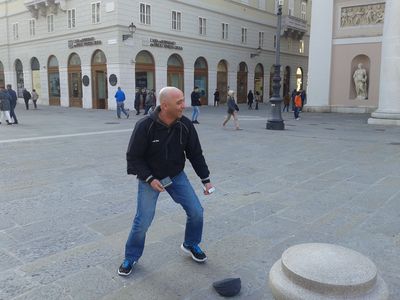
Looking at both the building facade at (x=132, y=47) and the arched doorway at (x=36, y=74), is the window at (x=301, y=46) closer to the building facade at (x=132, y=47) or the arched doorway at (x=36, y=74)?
the building facade at (x=132, y=47)

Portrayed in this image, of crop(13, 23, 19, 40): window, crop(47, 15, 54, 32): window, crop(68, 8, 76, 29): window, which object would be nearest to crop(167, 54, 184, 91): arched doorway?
crop(68, 8, 76, 29): window

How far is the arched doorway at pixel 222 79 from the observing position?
33.8 meters

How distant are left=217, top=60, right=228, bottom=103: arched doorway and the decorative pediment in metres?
12.7

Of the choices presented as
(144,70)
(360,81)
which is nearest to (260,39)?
(144,70)

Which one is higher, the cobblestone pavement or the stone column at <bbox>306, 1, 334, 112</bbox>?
the stone column at <bbox>306, 1, 334, 112</bbox>

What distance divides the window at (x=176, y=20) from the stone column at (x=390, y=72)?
1487cm

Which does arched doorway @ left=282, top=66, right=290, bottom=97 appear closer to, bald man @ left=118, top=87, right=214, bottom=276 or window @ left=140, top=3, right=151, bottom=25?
window @ left=140, top=3, right=151, bottom=25

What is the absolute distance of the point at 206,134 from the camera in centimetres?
1345

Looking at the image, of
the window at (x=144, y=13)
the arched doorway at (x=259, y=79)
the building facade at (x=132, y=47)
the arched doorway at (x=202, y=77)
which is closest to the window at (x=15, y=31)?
the building facade at (x=132, y=47)

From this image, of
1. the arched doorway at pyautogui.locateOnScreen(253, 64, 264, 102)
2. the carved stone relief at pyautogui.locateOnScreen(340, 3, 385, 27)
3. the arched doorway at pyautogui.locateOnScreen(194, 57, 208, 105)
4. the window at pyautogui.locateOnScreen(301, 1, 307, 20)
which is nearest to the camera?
the carved stone relief at pyautogui.locateOnScreen(340, 3, 385, 27)

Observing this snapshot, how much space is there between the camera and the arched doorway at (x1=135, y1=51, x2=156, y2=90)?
26.6 meters

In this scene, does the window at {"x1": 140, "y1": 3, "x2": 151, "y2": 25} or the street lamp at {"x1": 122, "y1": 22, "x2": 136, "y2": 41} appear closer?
the street lamp at {"x1": 122, "y1": 22, "x2": 136, "y2": 41}

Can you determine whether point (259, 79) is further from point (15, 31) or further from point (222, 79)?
point (15, 31)

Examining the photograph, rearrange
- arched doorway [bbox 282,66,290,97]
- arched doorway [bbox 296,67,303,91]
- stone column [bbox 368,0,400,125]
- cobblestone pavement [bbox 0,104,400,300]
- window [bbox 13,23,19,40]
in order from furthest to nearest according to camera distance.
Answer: arched doorway [bbox 296,67,303,91] < arched doorway [bbox 282,66,290,97] < window [bbox 13,23,19,40] < stone column [bbox 368,0,400,125] < cobblestone pavement [bbox 0,104,400,300]
